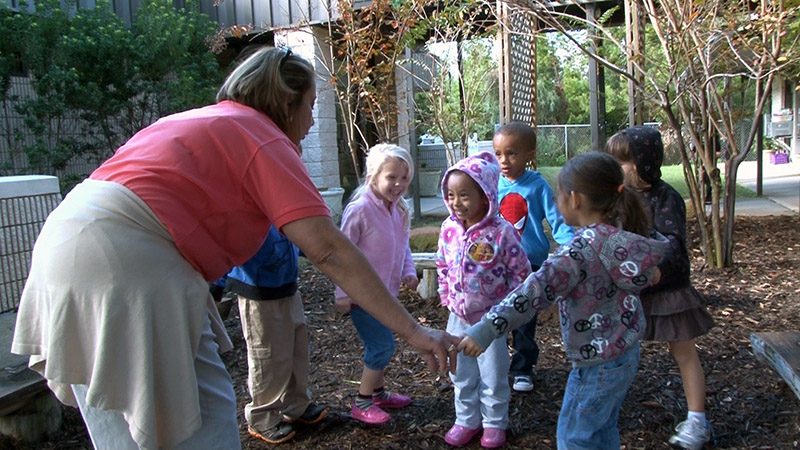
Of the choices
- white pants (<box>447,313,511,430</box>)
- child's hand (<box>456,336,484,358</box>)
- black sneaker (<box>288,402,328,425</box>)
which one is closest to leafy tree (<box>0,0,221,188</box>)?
black sneaker (<box>288,402,328,425</box>)

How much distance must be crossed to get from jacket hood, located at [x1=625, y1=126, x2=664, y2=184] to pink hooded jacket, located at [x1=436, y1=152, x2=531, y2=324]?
2.03ft

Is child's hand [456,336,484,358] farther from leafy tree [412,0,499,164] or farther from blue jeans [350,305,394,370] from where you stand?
leafy tree [412,0,499,164]

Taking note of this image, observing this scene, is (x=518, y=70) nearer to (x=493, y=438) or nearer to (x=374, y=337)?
(x=374, y=337)

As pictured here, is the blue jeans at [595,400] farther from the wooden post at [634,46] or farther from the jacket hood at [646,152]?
the wooden post at [634,46]

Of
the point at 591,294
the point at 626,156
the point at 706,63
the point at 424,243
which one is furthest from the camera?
the point at 424,243

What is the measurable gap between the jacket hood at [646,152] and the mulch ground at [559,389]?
1.20 m

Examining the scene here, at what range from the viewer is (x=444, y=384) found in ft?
12.4

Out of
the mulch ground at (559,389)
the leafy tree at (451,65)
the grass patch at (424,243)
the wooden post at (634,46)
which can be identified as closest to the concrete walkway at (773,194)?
the wooden post at (634,46)

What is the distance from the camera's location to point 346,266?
1754 mm

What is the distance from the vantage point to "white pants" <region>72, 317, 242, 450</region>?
1725 millimetres

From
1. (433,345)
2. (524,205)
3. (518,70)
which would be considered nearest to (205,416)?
(433,345)

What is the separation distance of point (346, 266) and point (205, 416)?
22.3 inches

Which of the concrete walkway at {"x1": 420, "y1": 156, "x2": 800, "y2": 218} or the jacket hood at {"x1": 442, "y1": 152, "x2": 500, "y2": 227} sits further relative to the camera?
the concrete walkway at {"x1": 420, "y1": 156, "x2": 800, "y2": 218}

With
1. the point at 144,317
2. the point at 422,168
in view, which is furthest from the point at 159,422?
the point at 422,168
